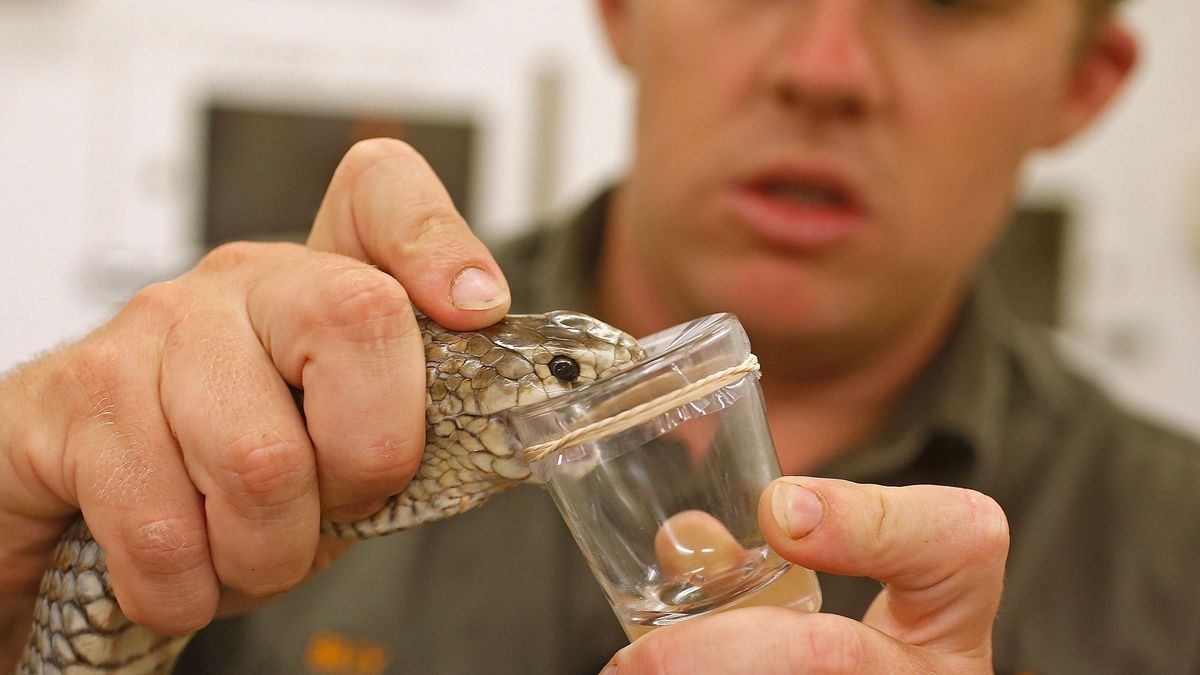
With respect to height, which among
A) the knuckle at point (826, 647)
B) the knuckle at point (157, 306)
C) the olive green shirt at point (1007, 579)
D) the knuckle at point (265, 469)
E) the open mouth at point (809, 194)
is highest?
the open mouth at point (809, 194)

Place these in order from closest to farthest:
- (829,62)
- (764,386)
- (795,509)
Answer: (795,509)
(829,62)
(764,386)

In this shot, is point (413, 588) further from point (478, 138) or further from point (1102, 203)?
point (1102, 203)

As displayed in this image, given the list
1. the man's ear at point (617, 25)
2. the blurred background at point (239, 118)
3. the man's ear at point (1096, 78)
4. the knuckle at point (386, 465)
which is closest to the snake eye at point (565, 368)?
the knuckle at point (386, 465)

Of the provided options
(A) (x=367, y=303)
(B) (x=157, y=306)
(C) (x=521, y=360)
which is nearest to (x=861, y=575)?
(C) (x=521, y=360)

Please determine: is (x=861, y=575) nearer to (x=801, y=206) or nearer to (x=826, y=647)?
(x=826, y=647)

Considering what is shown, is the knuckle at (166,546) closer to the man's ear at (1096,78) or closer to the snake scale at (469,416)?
the snake scale at (469,416)
